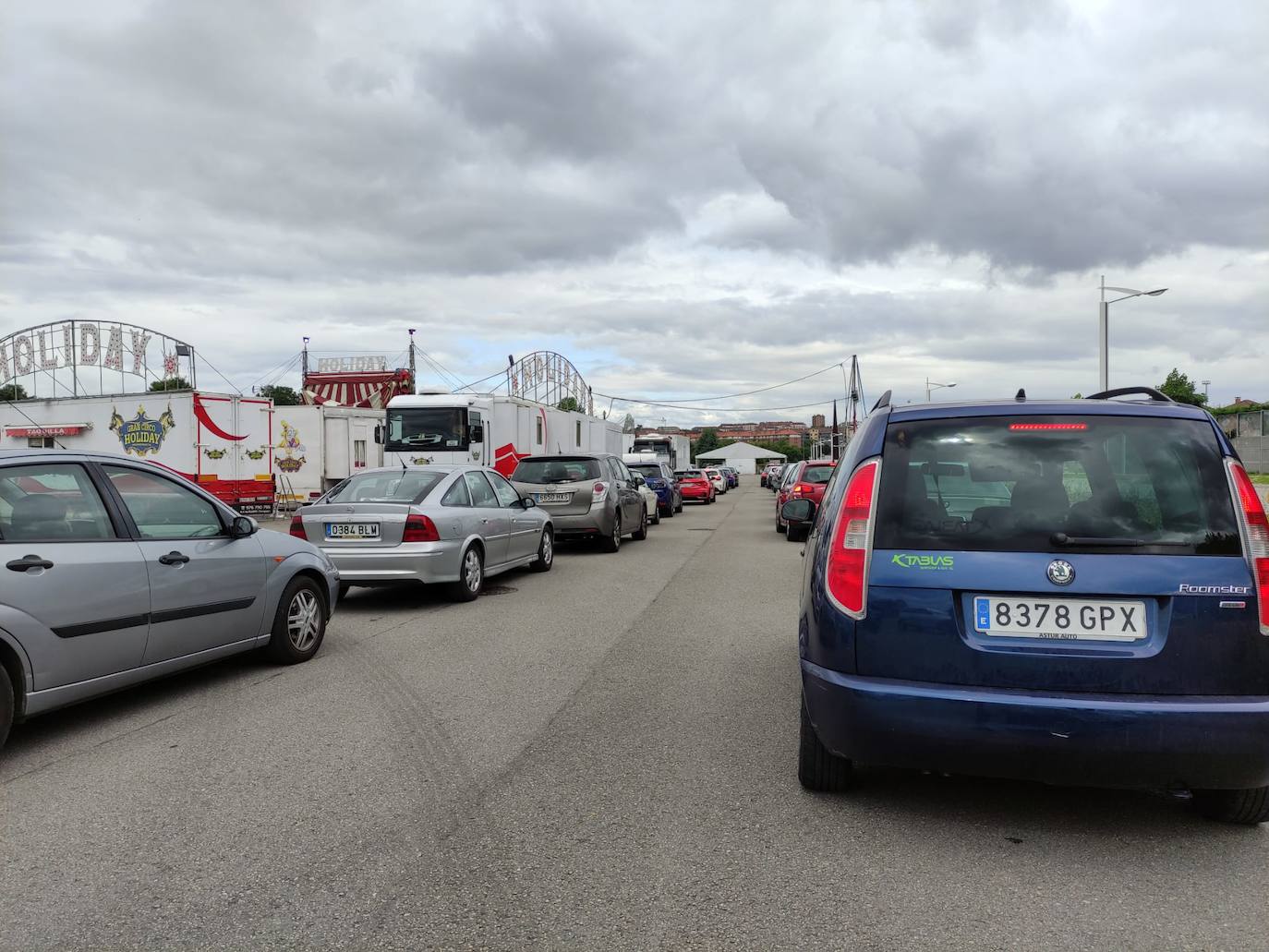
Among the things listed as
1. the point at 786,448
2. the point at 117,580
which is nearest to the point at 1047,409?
the point at 117,580

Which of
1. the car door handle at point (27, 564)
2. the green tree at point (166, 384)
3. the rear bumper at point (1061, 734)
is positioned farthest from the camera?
the green tree at point (166, 384)

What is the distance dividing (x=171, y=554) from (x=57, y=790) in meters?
1.59

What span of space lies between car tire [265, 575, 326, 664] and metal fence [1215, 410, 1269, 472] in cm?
4141

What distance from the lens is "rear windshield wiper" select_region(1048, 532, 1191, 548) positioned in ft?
10.6

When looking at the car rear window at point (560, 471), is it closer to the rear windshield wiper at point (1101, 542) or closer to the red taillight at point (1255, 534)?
the rear windshield wiper at point (1101, 542)

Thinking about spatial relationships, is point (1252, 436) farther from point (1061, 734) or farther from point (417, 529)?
point (1061, 734)

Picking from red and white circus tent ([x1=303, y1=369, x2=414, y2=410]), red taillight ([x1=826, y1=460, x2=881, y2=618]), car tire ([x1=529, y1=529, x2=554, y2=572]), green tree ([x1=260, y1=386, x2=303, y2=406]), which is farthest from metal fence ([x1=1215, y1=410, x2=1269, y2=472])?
green tree ([x1=260, y1=386, x2=303, y2=406])

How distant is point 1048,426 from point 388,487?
7.22 m

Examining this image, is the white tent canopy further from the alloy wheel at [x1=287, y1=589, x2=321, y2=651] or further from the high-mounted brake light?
the high-mounted brake light

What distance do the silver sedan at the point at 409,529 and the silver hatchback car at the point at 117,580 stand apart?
241 cm

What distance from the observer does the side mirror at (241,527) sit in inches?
231

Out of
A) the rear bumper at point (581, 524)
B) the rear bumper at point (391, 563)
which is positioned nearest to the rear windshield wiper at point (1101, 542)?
the rear bumper at point (391, 563)

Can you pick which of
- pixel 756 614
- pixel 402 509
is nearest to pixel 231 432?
pixel 402 509

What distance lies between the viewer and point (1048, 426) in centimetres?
350
